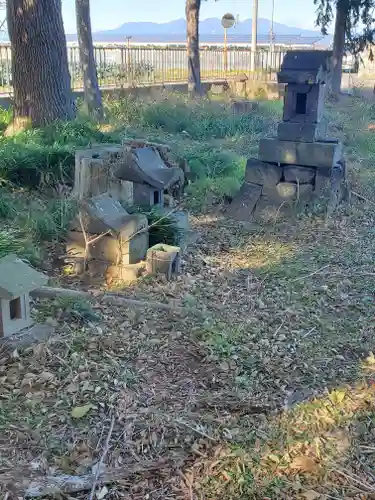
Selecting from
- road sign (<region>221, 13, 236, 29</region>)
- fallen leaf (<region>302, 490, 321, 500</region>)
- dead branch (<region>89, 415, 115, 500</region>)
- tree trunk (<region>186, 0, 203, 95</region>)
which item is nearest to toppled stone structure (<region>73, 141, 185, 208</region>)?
dead branch (<region>89, 415, 115, 500</region>)

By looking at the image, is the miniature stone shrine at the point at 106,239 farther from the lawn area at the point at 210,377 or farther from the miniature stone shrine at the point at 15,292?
the miniature stone shrine at the point at 15,292

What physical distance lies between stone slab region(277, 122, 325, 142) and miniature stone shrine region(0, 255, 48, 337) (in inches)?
160

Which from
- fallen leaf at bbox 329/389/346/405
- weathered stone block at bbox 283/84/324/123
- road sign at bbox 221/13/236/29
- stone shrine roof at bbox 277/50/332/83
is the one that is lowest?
fallen leaf at bbox 329/389/346/405

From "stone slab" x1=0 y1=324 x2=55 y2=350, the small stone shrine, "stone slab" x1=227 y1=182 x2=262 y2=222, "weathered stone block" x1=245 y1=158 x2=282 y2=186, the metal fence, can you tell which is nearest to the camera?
"stone slab" x1=0 y1=324 x2=55 y2=350

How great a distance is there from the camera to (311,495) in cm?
244

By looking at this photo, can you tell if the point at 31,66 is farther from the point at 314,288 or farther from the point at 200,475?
the point at 200,475

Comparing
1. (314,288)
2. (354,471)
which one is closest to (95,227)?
(314,288)

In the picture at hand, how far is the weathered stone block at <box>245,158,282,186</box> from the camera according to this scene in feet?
22.5

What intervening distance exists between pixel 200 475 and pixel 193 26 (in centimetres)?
1698

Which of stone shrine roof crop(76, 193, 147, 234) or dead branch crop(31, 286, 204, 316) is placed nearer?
dead branch crop(31, 286, 204, 316)

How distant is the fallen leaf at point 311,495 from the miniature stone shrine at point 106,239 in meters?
2.48

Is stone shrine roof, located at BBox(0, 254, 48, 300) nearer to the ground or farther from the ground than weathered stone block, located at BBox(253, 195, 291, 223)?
farther from the ground

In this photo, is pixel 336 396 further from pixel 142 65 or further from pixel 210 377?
pixel 142 65

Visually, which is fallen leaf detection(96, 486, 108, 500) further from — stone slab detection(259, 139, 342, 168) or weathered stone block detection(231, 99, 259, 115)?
weathered stone block detection(231, 99, 259, 115)
